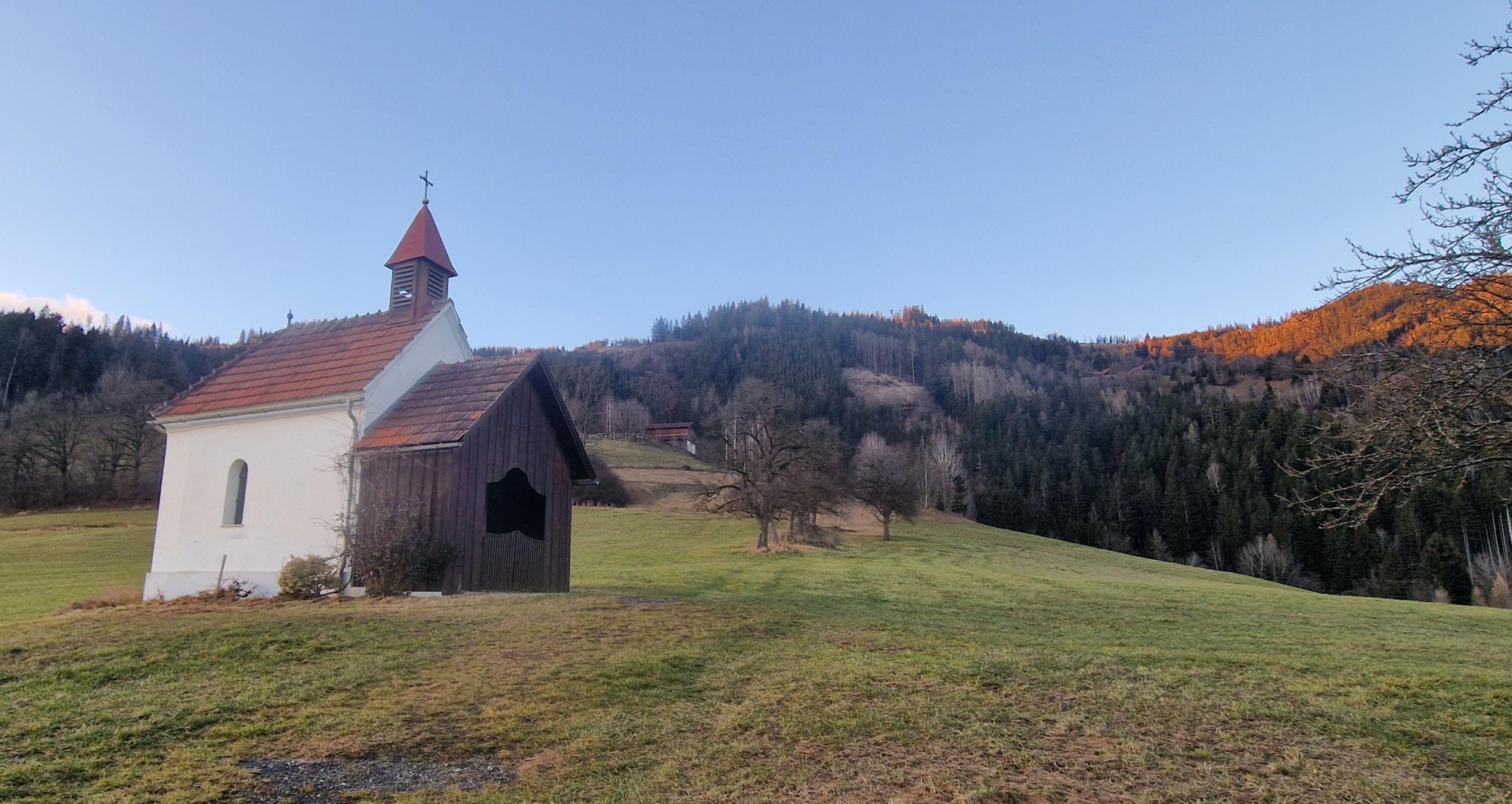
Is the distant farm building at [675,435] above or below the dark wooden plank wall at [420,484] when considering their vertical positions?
above

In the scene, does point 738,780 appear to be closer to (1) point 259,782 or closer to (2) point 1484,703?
(1) point 259,782

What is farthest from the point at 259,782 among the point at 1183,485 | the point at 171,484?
the point at 1183,485

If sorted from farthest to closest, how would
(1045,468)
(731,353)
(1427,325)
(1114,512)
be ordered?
(731,353)
(1045,468)
(1114,512)
(1427,325)

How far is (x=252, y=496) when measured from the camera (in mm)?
19016

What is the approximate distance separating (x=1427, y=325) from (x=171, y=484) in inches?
980

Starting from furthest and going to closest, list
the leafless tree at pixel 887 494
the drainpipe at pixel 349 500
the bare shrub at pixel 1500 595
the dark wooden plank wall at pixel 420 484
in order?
the bare shrub at pixel 1500 595 < the leafless tree at pixel 887 494 < the dark wooden plank wall at pixel 420 484 < the drainpipe at pixel 349 500

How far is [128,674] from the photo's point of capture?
9.74 metres

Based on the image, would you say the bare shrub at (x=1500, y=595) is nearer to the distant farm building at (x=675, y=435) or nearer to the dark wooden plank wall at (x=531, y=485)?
the dark wooden plank wall at (x=531, y=485)

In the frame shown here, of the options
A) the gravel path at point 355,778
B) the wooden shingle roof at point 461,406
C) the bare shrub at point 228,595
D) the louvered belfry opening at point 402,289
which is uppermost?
the louvered belfry opening at point 402,289

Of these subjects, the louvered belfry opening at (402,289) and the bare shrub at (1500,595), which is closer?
the louvered belfry opening at (402,289)

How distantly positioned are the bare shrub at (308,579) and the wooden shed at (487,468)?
1236 mm

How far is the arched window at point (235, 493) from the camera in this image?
19406mm

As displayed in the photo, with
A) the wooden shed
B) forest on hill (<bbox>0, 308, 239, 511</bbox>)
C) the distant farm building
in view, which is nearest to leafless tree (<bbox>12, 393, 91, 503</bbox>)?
forest on hill (<bbox>0, 308, 239, 511</bbox>)

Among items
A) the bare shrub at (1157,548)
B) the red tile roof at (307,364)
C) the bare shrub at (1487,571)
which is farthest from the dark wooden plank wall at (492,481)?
the bare shrub at (1157,548)
